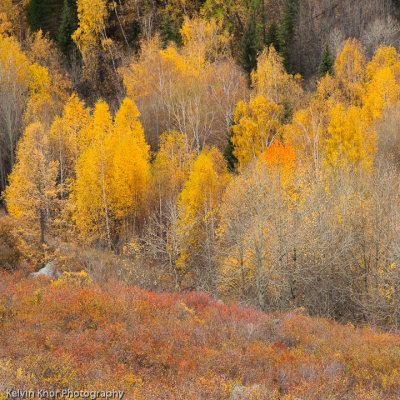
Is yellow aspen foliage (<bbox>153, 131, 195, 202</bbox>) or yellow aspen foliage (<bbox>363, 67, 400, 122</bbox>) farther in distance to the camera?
yellow aspen foliage (<bbox>363, 67, 400, 122</bbox>)

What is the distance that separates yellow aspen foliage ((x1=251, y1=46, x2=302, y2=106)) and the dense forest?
8.9 inches

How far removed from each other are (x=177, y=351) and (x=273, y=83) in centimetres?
3448

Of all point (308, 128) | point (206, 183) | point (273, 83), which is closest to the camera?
point (206, 183)

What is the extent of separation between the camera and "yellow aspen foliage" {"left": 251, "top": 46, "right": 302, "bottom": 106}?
38938mm

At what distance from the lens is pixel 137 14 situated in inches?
2138

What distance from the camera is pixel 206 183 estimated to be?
28.3 m

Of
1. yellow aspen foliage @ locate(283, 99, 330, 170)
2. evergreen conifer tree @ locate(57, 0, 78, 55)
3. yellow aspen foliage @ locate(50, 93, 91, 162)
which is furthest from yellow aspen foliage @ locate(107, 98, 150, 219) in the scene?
evergreen conifer tree @ locate(57, 0, 78, 55)

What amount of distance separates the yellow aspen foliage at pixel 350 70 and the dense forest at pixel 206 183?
0.16 metres

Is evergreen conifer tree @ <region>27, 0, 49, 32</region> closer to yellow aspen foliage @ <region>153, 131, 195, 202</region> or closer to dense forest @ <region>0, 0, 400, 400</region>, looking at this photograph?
dense forest @ <region>0, 0, 400, 400</region>

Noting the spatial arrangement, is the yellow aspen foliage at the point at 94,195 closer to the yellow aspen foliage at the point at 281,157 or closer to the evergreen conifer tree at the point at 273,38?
the yellow aspen foliage at the point at 281,157

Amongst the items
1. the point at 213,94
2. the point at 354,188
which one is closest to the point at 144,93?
the point at 213,94

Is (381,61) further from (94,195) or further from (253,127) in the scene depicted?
(94,195)

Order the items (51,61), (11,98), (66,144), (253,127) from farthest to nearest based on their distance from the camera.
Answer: (51,61), (11,98), (66,144), (253,127)

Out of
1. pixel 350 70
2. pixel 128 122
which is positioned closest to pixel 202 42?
pixel 350 70
